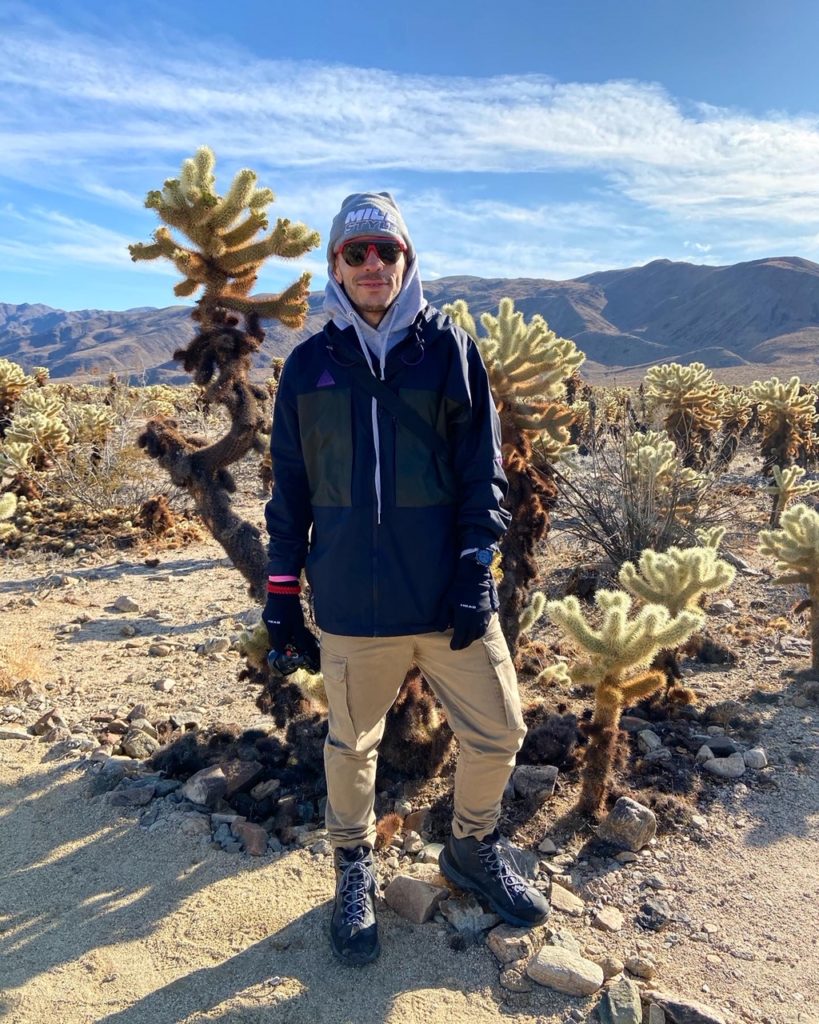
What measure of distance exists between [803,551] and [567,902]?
3.40 metres

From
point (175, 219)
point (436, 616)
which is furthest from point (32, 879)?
point (175, 219)

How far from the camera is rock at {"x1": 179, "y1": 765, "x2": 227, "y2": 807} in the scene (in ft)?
11.8

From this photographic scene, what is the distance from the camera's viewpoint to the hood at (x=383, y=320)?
255 cm

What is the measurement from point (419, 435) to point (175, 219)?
256cm

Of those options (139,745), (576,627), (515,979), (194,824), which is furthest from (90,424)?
(515,979)

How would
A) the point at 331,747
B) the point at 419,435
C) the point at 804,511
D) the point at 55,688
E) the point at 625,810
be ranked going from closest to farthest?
the point at 419,435
the point at 331,747
the point at 625,810
the point at 55,688
the point at 804,511

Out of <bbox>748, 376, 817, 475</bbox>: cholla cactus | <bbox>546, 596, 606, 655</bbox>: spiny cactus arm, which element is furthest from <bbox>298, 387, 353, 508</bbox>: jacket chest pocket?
<bbox>748, 376, 817, 475</bbox>: cholla cactus

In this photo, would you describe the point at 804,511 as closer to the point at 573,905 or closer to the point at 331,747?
the point at 573,905

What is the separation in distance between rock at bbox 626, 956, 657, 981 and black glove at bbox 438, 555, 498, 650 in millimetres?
1292

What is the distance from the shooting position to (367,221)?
8.13 ft

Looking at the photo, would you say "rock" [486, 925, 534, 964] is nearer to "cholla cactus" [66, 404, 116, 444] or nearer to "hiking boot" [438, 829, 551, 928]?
"hiking boot" [438, 829, 551, 928]

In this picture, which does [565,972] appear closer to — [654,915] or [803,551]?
[654,915]

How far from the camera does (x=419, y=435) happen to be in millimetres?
2492

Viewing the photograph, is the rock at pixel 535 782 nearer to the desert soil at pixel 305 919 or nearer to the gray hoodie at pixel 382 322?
the desert soil at pixel 305 919
